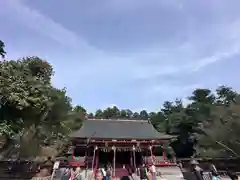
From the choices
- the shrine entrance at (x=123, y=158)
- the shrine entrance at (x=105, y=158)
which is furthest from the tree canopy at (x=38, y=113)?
the shrine entrance at (x=123, y=158)

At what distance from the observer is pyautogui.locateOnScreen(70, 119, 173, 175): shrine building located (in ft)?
89.7

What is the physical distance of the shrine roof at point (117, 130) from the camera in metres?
29.6

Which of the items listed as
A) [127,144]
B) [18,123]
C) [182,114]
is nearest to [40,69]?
[18,123]

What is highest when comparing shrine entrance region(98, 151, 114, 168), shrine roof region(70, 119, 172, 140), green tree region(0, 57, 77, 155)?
shrine roof region(70, 119, 172, 140)

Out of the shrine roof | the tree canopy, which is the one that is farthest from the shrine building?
the tree canopy

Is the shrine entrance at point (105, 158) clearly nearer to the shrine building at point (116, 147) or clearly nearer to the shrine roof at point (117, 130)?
the shrine building at point (116, 147)

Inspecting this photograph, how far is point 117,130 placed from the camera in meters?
32.1

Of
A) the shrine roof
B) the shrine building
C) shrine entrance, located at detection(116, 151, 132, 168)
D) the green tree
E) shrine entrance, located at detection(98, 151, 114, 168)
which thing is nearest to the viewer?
the green tree

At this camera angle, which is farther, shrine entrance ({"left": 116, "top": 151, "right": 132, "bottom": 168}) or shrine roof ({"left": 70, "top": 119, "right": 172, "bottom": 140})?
shrine roof ({"left": 70, "top": 119, "right": 172, "bottom": 140})

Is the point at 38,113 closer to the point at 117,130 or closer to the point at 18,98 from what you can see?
the point at 18,98

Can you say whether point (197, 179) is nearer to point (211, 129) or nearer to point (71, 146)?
point (71, 146)

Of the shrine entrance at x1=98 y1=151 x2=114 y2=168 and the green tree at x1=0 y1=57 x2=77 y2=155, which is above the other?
the green tree at x1=0 y1=57 x2=77 y2=155

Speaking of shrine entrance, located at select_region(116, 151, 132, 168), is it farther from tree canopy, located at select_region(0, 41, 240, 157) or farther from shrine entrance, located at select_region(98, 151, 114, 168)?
tree canopy, located at select_region(0, 41, 240, 157)

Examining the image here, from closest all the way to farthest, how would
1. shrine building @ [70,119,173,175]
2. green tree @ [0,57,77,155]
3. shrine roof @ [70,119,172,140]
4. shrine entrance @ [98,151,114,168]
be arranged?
green tree @ [0,57,77,155]
shrine building @ [70,119,173,175]
shrine entrance @ [98,151,114,168]
shrine roof @ [70,119,172,140]
